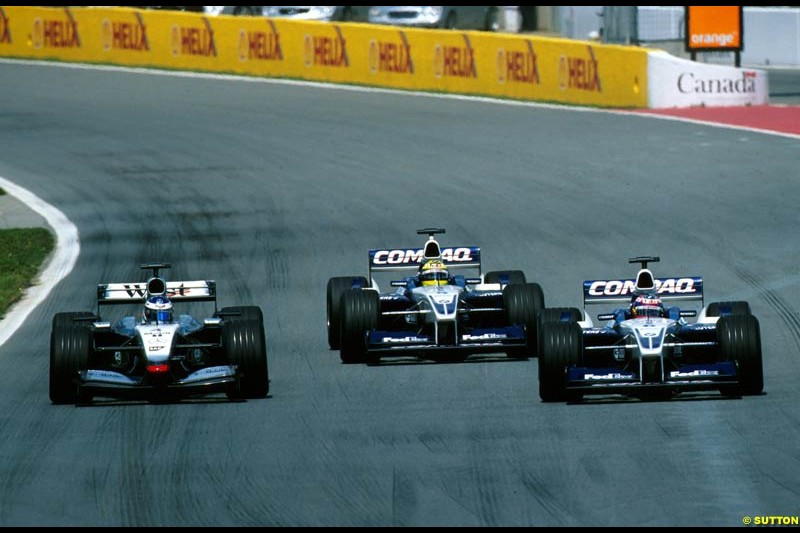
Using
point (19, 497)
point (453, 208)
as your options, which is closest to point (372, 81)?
point (453, 208)

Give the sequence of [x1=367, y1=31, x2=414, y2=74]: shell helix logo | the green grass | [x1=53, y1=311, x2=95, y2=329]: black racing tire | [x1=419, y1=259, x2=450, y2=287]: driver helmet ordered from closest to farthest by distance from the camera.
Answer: [x1=53, y1=311, x2=95, y2=329]: black racing tire, [x1=419, y1=259, x2=450, y2=287]: driver helmet, the green grass, [x1=367, y1=31, x2=414, y2=74]: shell helix logo

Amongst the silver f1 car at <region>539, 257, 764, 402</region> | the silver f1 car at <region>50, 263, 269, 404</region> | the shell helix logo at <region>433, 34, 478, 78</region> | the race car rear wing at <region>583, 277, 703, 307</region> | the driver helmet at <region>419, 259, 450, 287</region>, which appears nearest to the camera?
the silver f1 car at <region>539, 257, 764, 402</region>

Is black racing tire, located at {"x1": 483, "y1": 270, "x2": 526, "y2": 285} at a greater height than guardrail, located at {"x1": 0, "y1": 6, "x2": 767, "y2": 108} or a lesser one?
greater

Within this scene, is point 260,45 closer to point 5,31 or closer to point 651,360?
point 5,31

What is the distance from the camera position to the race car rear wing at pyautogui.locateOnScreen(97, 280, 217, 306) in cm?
1656

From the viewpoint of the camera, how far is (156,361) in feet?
49.1

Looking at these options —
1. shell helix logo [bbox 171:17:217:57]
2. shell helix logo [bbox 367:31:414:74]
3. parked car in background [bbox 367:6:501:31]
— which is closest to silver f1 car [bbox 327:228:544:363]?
shell helix logo [bbox 367:31:414:74]

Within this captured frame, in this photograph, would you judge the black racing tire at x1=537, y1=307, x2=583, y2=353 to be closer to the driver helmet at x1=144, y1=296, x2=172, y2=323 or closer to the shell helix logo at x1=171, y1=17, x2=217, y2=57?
the driver helmet at x1=144, y1=296, x2=172, y2=323

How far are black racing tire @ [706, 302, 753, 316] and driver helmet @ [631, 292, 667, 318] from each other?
35.6 inches

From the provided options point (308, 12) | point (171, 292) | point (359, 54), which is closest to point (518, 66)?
point (359, 54)

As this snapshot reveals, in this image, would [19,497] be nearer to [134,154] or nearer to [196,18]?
[134,154]

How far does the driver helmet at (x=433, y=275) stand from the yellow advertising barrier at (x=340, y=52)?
20926 millimetres

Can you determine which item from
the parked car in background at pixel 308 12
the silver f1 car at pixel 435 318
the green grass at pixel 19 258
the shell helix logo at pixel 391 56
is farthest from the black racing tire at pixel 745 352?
the parked car in background at pixel 308 12

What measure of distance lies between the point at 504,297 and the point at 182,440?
5.05 metres
